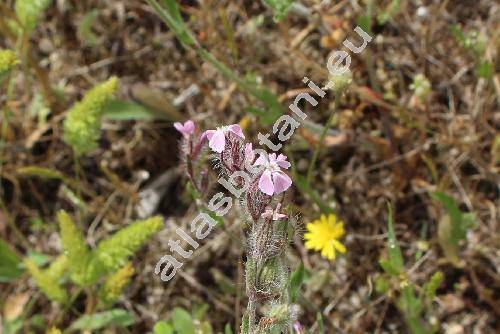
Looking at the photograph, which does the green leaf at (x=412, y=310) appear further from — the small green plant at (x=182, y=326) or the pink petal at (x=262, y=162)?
the pink petal at (x=262, y=162)

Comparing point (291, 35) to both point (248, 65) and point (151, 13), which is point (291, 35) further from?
point (151, 13)

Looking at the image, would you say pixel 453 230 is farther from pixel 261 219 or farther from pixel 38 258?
pixel 38 258

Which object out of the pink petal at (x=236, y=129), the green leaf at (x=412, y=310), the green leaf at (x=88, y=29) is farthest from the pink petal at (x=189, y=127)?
the green leaf at (x=88, y=29)

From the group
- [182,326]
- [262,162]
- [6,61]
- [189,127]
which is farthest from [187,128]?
[182,326]

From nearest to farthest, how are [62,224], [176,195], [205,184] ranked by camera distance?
[205,184]
[62,224]
[176,195]

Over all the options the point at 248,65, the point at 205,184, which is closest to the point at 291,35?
the point at 248,65

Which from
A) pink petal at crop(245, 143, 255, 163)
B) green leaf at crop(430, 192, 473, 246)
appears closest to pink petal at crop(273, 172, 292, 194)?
pink petal at crop(245, 143, 255, 163)

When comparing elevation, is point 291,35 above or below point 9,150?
below
